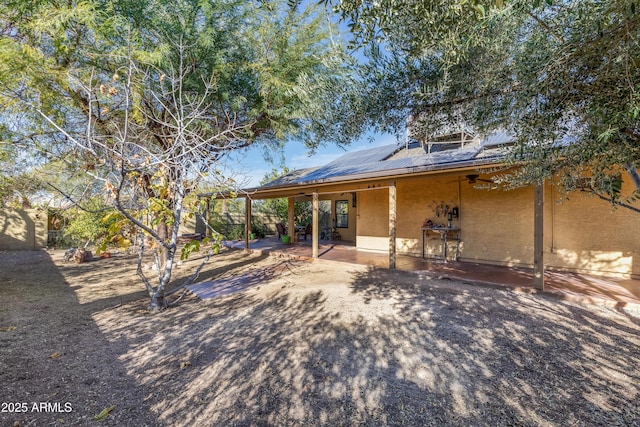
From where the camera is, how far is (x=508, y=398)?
8.49 ft

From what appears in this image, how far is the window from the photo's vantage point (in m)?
15.0

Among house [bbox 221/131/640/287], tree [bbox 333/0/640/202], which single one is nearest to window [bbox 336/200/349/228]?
house [bbox 221/131/640/287]

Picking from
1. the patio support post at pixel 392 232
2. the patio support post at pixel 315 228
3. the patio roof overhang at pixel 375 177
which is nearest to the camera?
the patio roof overhang at pixel 375 177

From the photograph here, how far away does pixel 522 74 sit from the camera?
9.00 ft

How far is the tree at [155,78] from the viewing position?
16.5 feet

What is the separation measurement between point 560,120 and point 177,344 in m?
4.84

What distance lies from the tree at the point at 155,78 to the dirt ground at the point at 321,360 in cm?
142

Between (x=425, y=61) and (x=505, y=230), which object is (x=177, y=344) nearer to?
(x=425, y=61)

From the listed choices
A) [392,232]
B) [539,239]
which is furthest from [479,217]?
[539,239]

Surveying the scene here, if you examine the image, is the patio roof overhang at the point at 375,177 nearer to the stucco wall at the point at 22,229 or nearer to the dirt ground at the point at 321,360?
the dirt ground at the point at 321,360

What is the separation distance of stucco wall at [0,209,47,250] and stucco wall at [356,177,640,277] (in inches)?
564

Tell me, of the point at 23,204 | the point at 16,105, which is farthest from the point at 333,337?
the point at 23,204

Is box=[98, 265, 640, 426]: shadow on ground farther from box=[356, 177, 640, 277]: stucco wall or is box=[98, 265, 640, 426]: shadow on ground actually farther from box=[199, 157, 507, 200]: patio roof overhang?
box=[356, 177, 640, 277]: stucco wall

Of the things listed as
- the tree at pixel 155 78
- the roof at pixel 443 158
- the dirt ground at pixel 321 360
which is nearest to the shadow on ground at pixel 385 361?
the dirt ground at pixel 321 360
